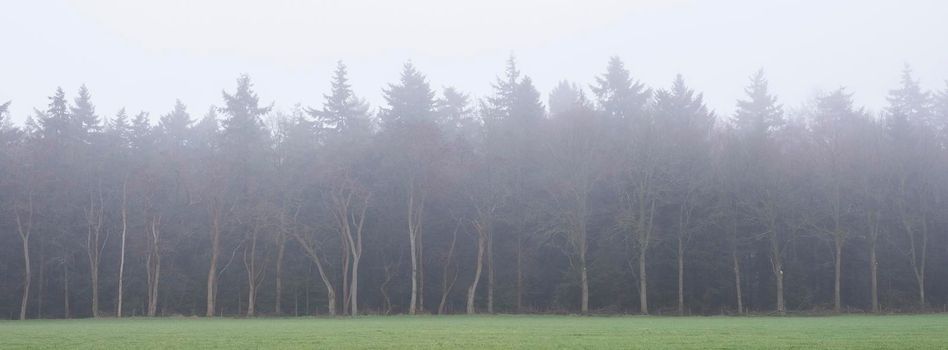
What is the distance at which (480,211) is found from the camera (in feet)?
201

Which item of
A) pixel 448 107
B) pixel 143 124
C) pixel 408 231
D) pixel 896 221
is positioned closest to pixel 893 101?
pixel 896 221

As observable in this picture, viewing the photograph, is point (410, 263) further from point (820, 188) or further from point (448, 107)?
point (820, 188)

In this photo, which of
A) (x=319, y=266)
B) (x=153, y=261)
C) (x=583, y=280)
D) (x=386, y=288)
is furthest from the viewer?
(x=386, y=288)

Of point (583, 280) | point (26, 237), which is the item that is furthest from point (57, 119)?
point (583, 280)

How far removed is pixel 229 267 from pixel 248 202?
8.80 meters

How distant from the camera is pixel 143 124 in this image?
222 feet

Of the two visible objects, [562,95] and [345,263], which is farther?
[562,95]

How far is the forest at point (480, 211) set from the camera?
2324 inches

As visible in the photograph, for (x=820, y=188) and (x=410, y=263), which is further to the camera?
(x=410, y=263)

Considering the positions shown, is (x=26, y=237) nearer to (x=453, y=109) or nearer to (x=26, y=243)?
(x=26, y=243)

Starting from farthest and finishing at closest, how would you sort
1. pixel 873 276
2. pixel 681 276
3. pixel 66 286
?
pixel 66 286 < pixel 681 276 < pixel 873 276

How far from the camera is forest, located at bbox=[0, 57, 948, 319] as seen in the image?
5903 cm

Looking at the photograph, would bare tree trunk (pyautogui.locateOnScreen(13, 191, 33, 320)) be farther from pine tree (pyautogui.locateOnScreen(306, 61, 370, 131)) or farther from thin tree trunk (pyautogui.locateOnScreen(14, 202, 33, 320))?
pine tree (pyautogui.locateOnScreen(306, 61, 370, 131))

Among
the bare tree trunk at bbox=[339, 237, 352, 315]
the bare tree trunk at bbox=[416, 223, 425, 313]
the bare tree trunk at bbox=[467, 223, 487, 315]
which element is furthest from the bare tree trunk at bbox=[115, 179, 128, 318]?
the bare tree trunk at bbox=[467, 223, 487, 315]
